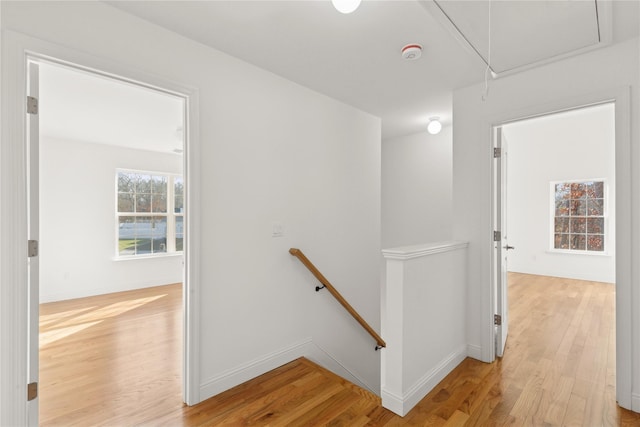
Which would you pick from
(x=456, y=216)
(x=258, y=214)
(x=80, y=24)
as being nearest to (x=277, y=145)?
(x=258, y=214)

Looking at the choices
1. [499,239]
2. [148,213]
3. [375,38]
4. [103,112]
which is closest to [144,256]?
[148,213]

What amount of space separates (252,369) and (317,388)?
0.54 m

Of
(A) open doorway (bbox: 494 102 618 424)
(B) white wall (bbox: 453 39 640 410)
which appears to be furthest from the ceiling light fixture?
(B) white wall (bbox: 453 39 640 410)

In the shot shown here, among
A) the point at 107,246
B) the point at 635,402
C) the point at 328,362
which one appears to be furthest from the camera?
the point at 107,246

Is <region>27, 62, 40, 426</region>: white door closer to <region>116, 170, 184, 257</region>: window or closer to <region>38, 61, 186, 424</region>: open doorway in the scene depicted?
<region>38, 61, 186, 424</region>: open doorway

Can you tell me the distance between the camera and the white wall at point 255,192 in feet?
6.01

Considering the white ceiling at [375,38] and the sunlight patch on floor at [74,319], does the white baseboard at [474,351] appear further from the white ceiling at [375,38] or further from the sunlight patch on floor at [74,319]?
the sunlight patch on floor at [74,319]

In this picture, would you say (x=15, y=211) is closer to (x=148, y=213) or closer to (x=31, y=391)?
(x=31, y=391)

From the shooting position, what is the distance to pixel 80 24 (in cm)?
169

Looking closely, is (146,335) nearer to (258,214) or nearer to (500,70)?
(258,214)

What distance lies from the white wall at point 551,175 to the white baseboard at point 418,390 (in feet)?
16.2

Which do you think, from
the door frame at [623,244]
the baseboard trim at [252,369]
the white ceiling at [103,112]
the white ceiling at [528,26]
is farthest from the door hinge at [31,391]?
the door frame at [623,244]

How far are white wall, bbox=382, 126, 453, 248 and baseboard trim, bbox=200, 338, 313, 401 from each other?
100 inches

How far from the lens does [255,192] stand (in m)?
2.51
